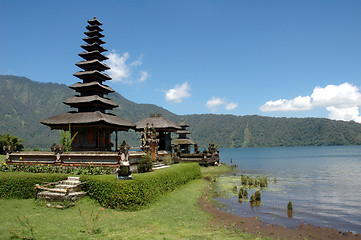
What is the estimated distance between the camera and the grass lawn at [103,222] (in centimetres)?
1195

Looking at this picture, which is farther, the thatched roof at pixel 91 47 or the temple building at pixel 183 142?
the temple building at pixel 183 142

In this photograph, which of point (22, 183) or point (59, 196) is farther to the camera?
point (22, 183)

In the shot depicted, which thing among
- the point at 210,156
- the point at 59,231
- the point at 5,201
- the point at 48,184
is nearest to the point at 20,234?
the point at 59,231

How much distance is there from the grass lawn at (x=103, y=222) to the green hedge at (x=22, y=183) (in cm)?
63

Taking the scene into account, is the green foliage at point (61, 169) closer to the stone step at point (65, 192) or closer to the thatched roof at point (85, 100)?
the stone step at point (65, 192)

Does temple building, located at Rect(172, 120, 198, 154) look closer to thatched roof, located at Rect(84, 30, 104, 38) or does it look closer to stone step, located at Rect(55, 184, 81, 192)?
thatched roof, located at Rect(84, 30, 104, 38)

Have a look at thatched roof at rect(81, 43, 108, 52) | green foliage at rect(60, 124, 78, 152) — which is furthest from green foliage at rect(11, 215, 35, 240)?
thatched roof at rect(81, 43, 108, 52)

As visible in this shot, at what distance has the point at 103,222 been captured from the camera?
13977mm

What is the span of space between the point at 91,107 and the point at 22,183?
1336cm

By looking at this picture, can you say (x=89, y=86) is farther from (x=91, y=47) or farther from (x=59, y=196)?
(x=59, y=196)

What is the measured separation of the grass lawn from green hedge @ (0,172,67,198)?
0.63 m

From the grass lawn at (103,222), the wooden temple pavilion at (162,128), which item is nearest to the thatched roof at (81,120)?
the grass lawn at (103,222)

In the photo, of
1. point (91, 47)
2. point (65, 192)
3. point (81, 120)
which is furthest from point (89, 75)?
point (65, 192)

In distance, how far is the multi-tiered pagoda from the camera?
2809 centimetres
